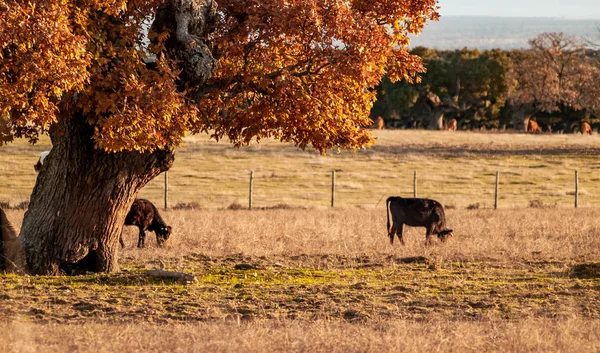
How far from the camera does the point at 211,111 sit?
1792cm

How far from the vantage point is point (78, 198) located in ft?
57.8

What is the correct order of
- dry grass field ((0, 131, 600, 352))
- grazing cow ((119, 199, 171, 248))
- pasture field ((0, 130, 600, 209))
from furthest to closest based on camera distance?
pasture field ((0, 130, 600, 209)) → grazing cow ((119, 199, 171, 248)) → dry grass field ((0, 131, 600, 352))

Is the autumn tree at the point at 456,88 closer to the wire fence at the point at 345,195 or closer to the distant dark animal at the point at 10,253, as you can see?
the wire fence at the point at 345,195

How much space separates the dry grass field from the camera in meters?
11.7

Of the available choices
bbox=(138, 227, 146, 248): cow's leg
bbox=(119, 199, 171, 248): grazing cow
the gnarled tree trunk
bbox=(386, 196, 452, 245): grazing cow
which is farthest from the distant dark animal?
bbox=(386, 196, 452, 245): grazing cow

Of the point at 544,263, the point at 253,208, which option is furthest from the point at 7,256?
the point at 253,208

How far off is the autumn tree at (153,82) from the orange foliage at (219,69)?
3 cm

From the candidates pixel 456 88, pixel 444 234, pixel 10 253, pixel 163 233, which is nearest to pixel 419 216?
pixel 444 234

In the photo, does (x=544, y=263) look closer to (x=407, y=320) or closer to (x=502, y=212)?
(x=407, y=320)

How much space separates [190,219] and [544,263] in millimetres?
11912

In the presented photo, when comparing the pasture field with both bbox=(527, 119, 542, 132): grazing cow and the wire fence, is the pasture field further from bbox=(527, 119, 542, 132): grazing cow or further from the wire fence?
bbox=(527, 119, 542, 132): grazing cow

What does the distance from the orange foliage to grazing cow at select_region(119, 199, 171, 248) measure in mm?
5397

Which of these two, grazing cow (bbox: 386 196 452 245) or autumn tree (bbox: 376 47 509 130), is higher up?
autumn tree (bbox: 376 47 509 130)

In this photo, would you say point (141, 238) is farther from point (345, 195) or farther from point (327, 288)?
point (345, 195)
